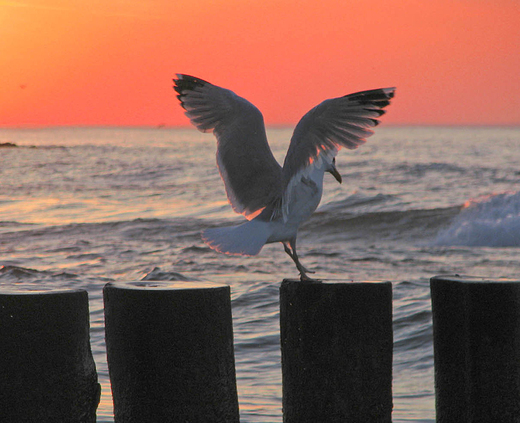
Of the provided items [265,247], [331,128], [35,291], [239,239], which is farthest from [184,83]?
[265,247]

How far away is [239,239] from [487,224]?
10.8 meters

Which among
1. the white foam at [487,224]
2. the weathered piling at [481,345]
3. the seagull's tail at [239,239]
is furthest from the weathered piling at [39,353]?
the white foam at [487,224]

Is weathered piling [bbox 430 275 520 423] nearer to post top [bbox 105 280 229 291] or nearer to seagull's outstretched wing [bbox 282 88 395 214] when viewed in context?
post top [bbox 105 280 229 291]

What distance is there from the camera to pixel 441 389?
379cm

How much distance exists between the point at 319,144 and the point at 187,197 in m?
14.0

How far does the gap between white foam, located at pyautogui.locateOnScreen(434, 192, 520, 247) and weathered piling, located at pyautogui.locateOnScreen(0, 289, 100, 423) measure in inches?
421

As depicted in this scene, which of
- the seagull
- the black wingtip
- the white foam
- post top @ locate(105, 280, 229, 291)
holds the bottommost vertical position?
the white foam

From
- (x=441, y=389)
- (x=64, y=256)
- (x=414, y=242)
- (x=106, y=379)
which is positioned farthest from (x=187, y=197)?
(x=441, y=389)

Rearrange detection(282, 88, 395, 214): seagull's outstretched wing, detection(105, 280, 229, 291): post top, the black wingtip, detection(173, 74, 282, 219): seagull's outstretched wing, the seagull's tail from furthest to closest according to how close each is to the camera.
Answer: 1. the black wingtip
2. detection(173, 74, 282, 219): seagull's outstretched wing
3. detection(282, 88, 395, 214): seagull's outstretched wing
4. the seagull's tail
5. detection(105, 280, 229, 291): post top

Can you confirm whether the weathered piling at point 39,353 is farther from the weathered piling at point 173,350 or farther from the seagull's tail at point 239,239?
the seagull's tail at point 239,239

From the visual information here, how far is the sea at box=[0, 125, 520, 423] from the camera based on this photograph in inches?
245

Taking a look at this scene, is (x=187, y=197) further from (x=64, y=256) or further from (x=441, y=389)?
(x=441, y=389)

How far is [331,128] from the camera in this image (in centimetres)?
490

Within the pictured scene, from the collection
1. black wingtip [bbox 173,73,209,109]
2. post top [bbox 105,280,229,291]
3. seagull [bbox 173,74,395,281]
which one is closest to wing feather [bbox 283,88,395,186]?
seagull [bbox 173,74,395,281]
